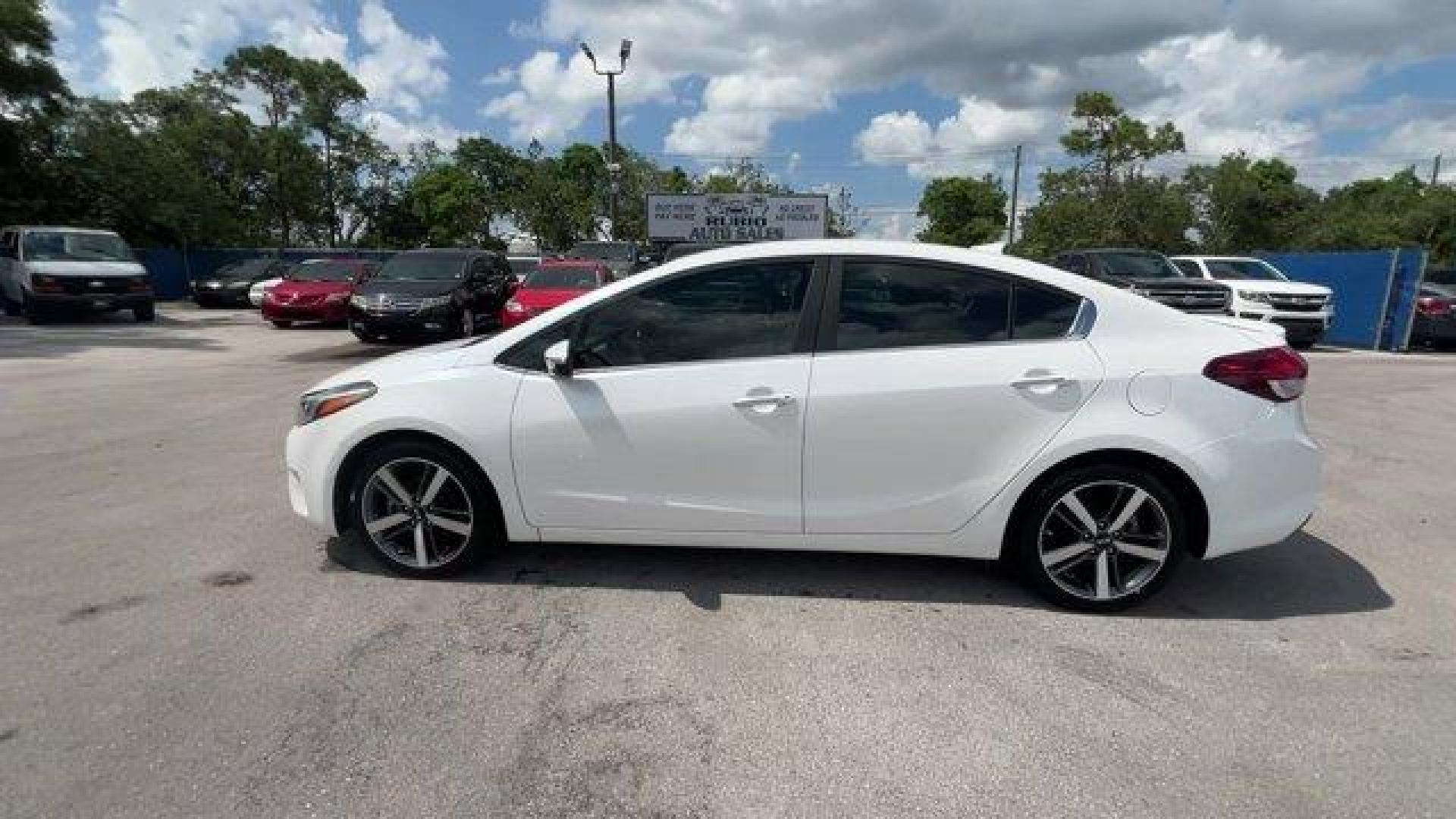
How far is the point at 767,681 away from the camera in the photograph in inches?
121

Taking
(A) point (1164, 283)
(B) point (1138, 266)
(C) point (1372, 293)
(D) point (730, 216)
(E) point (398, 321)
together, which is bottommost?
(E) point (398, 321)

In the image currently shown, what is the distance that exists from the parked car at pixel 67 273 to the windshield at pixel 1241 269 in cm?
2317

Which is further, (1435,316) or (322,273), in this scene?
(322,273)

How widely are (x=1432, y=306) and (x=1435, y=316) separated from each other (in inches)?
8.0

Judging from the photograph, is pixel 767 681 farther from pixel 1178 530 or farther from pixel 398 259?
pixel 398 259

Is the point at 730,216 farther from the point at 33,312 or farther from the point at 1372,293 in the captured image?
the point at 33,312

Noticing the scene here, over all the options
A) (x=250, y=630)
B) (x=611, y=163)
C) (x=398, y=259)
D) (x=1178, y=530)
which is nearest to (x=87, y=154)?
(x=611, y=163)

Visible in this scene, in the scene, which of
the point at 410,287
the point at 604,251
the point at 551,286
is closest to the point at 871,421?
the point at 551,286

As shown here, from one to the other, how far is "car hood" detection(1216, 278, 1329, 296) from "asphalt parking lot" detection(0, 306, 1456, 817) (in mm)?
12586

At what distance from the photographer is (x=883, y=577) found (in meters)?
4.03

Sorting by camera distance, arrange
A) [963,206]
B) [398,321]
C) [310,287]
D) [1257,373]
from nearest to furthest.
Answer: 1. [1257,373]
2. [398,321]
3. [310,287]
4. [963,206]

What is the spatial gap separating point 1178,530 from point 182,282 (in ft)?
110

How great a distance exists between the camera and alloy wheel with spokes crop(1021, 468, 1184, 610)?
3.53 metres

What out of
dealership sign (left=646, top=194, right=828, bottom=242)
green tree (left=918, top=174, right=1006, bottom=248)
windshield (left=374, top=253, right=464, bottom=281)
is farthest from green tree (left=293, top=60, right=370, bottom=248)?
green tree (left=918, top=174, right=1006, bottom=248)
